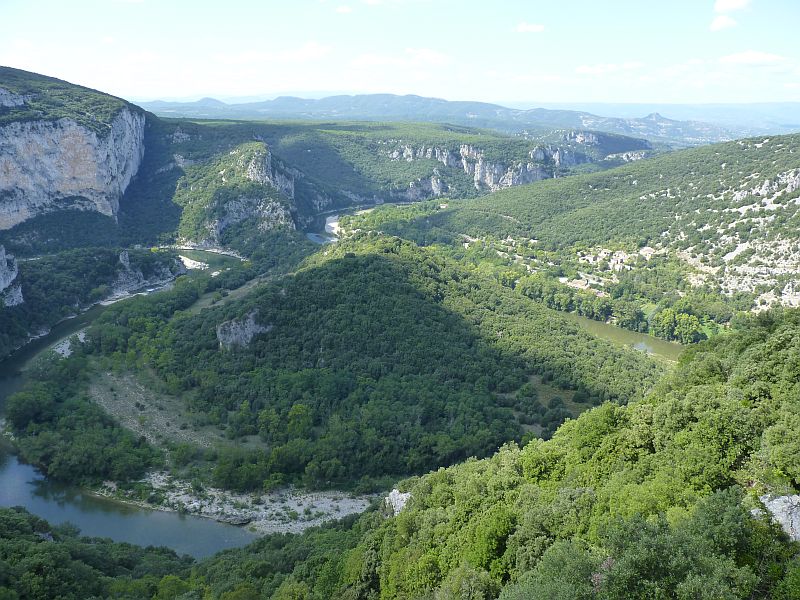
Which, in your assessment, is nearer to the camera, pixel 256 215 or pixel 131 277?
pixel 131 277

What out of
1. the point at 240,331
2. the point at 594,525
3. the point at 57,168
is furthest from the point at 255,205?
the point at 594,525

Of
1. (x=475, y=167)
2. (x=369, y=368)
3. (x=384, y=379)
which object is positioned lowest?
(x=384, y=379)

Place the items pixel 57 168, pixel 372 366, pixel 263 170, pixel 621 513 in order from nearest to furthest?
pixel 621 513, pixel 372 366, pixel 57 168, pixel 263 170

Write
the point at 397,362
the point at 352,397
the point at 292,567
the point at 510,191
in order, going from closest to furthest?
the point at 292,567 → the point at 352,397 → the point at 397,362 → the point at 510,191

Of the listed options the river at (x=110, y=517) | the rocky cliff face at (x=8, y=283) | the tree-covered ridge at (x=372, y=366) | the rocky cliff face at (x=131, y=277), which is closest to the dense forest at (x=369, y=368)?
the tree-covered ridge at (x=372, y=366)

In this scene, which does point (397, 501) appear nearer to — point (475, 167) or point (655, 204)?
point (655, 204)

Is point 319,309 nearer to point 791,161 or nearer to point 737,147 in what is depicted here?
point 791,161

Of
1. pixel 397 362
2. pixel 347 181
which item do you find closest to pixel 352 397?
pixel 397 362

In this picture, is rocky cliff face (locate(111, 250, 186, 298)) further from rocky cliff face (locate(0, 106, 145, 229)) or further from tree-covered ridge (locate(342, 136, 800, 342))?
tree-covered ridge (locate(342, 136, 800, 342))
